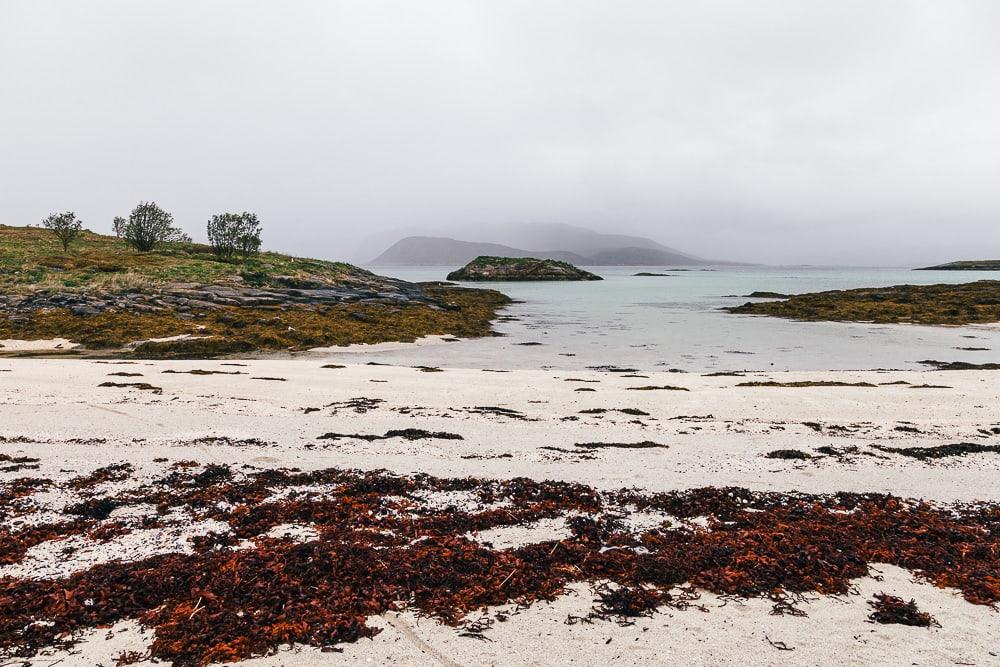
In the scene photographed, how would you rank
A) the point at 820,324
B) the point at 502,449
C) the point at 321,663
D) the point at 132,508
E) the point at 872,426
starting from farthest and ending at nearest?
the point at 820,324 → the point at 872,426 → the point at 502,449 → the point at 132,508 → the point at 321,663

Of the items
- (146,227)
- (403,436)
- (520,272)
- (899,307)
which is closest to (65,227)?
(146,227)

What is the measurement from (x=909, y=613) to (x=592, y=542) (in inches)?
103

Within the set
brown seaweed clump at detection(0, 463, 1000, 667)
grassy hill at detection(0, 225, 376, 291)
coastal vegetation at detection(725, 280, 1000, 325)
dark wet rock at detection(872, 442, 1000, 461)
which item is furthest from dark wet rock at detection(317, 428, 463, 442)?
coastal vegetation at detection(725, 280, 1000, 325)

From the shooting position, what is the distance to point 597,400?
13.0 m

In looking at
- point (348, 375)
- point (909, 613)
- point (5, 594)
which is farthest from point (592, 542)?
point (348, 375)

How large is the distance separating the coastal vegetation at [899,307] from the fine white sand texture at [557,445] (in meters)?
29.8

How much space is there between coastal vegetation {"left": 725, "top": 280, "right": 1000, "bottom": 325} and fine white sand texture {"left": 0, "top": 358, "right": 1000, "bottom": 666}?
29.8 meters

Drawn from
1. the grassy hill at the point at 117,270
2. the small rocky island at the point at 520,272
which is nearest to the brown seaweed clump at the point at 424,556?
the grassy hill at the point at 117,270

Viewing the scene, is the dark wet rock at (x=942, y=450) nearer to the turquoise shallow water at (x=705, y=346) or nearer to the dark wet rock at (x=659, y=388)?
the dark wet rock at (x=659, y=388)

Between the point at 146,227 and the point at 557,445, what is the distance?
5757 cm

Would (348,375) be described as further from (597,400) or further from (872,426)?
(872,426)

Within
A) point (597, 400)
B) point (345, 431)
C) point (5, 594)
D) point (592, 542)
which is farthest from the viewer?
point (597, 400)

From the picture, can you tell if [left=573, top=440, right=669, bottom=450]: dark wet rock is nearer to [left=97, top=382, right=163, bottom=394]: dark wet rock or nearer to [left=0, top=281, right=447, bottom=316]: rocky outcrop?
[left=97, top=382, right=163, bottom=394]: dark wet rock

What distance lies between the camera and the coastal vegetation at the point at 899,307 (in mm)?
41250
